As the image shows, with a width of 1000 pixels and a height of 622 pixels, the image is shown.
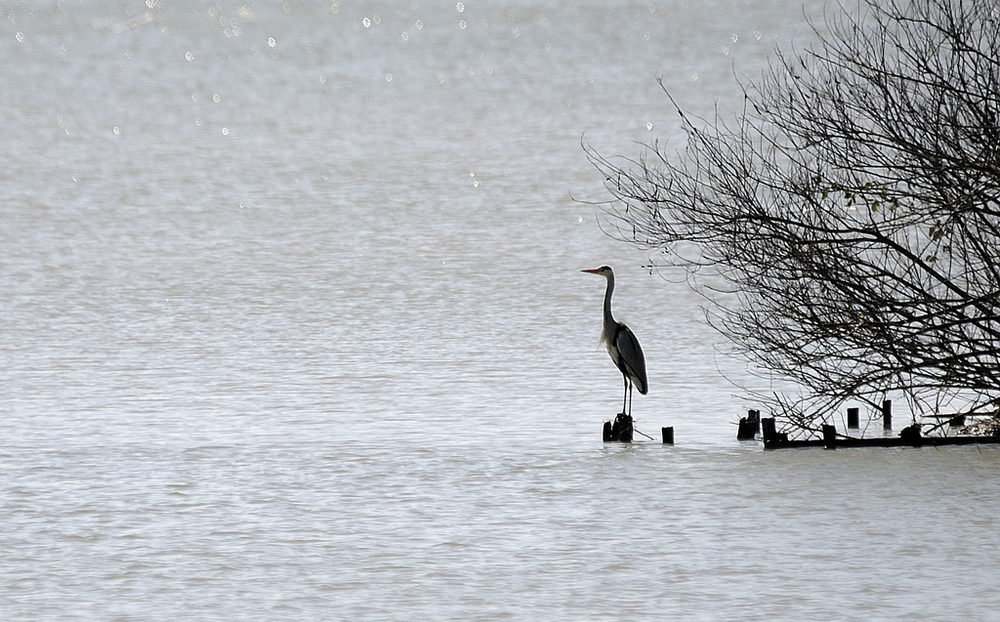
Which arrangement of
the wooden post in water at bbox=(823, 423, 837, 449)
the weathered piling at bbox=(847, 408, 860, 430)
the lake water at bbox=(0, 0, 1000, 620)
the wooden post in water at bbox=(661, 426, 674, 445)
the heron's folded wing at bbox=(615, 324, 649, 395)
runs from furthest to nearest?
the heron's folded wing at bbox=(615, 324, 649, 395) → the weathered piling at bbox=(847, 408, 860, 430) → the wooden post in water at bbox=(661, 426, 674, 445) → the wooden post in water at bbox=(823, 423, 837, 449) → the lake water at bbox=(0, 0, 1000, 620)

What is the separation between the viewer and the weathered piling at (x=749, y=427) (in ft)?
38.0

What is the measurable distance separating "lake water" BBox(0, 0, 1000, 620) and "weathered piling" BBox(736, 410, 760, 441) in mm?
332

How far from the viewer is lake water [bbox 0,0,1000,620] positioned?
851 cm

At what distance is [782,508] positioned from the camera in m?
9.84

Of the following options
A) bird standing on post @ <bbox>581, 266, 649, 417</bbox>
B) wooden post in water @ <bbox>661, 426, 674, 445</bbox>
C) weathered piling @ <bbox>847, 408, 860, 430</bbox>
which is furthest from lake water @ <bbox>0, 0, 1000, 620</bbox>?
weathered piling @ <bbox>847, 408, 860, 430</bbox>

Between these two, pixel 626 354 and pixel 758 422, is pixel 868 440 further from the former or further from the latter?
pixel 626 354

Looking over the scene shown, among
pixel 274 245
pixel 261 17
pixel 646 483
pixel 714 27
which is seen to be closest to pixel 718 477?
pixel 646 483

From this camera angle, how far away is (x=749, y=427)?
38.0 ft

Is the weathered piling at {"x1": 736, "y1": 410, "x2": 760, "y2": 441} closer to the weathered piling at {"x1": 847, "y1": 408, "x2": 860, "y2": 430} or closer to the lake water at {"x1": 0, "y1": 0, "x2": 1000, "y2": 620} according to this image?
the lake water at {"x1": 0, "y1": 0, "x2": 1000, "y2": 620}

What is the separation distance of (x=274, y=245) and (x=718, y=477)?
14.2 meters

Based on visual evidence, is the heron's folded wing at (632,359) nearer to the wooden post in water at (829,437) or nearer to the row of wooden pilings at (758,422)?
the row of wooden pilings at (758,422)

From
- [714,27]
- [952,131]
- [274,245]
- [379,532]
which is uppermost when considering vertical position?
[714,27]

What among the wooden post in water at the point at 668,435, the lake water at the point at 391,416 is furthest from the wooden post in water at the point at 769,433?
the wooden post in water at the point at 668,435

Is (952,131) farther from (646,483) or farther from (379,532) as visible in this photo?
(379,532)
